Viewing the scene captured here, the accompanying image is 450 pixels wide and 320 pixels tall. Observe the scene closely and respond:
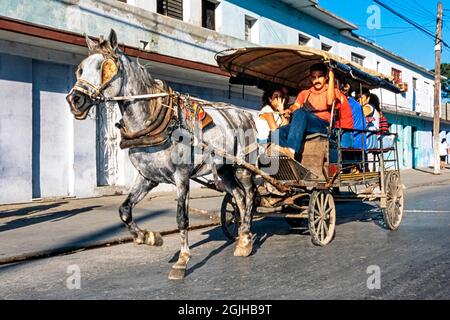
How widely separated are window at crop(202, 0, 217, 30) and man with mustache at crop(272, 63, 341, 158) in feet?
36.2

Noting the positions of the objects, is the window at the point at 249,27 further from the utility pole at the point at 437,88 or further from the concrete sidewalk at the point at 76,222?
the utility pole at the point at 437,88

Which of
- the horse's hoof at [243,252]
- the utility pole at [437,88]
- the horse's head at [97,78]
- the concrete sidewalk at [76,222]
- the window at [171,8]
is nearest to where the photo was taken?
the horse's head at [97,78]

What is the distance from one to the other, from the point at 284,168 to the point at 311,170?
398 millimetres

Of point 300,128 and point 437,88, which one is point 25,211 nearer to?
point 300,128

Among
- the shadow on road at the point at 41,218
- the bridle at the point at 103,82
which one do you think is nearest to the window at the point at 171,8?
the shadow on road at the point at 41,218

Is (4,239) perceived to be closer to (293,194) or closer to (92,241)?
(92,241)

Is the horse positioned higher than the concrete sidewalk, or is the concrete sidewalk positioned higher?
the horse

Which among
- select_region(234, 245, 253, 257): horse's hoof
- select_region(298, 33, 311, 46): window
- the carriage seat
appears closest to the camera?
select_region(234, 245, 253, 257): horse's hoof

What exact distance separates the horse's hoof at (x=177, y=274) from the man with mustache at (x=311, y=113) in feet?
8.38

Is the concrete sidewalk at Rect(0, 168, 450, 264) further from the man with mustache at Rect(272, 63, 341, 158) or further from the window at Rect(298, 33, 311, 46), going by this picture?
the window at Rect(298, 33, 311, 46)

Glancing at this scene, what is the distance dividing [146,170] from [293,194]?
2698 millimetres

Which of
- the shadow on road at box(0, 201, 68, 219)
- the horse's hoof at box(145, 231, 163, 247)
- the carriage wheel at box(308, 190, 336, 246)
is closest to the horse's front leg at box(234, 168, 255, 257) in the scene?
the carriage wheel at box(308, 190, 336, 246)

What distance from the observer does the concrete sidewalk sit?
24.8 ft

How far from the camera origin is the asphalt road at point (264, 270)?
192 inches
